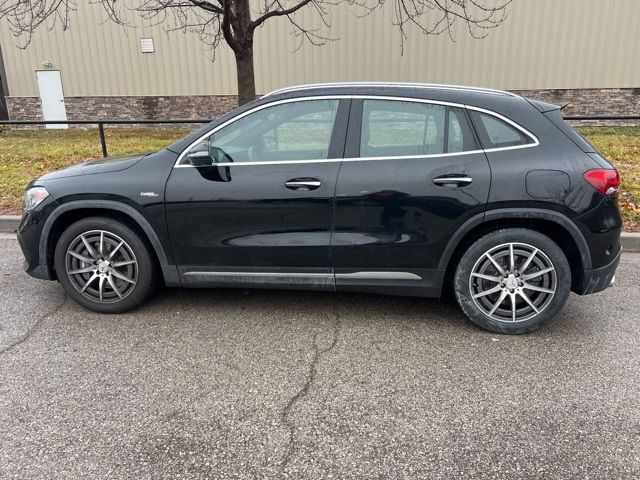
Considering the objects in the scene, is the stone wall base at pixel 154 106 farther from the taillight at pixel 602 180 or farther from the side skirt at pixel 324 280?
the side skirt at pixel 324 280

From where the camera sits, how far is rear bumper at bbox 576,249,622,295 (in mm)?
3461

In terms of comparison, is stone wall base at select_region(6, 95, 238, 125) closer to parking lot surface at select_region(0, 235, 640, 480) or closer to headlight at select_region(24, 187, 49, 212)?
headlight at select_region(24, 187, 49, 212)

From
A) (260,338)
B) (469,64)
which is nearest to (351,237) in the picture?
(260,338)

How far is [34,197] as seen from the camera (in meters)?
3.86

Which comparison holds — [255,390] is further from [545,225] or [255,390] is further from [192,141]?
[545,225]

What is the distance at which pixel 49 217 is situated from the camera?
380 centimetres

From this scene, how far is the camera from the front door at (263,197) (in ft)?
11.6

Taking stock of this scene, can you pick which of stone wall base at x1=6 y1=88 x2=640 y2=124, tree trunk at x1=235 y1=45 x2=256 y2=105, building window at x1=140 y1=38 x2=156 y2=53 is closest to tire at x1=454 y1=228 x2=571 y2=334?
tree trunk at x1=235 y1=45 x2=256 y2=105

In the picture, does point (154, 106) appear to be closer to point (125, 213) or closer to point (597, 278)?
point (125, 213)

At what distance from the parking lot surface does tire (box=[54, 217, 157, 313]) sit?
167 millimetres

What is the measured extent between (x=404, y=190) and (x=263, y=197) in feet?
3.29

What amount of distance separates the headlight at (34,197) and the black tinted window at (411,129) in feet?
8.14

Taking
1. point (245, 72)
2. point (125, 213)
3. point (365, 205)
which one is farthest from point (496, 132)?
point (245, 72)

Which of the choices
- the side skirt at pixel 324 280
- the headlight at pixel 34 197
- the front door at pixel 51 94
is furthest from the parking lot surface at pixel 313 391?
the front door at pixel 51 94
